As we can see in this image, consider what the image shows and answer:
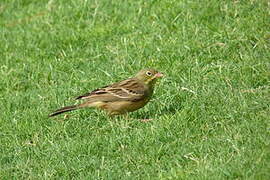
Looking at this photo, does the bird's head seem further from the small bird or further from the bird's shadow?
the bird's shadow

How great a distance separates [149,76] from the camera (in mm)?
10734

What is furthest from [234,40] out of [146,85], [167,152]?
[167,152]

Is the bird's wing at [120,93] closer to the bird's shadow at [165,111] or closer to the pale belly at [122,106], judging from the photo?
the pale belly at [122,106]

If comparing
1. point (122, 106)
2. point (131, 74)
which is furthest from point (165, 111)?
point (131, 74)

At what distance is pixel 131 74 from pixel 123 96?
1.45 meters

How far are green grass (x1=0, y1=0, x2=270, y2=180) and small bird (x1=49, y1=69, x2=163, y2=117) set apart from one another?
0.17 meters

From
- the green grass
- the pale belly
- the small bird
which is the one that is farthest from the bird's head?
the pale belly

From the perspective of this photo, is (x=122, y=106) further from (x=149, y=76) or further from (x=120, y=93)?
(x=149, y=76)

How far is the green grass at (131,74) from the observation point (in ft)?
27.9

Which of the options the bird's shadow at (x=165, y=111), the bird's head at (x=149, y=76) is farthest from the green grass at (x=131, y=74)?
the bird's head at (x=149, y=76)

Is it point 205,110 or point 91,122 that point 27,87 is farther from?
point 205,110

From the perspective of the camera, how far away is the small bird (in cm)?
1041

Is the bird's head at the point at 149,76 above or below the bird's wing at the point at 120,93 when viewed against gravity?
above

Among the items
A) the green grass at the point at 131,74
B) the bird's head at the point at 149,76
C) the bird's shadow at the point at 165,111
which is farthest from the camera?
the bird's head at the point at 149,76
